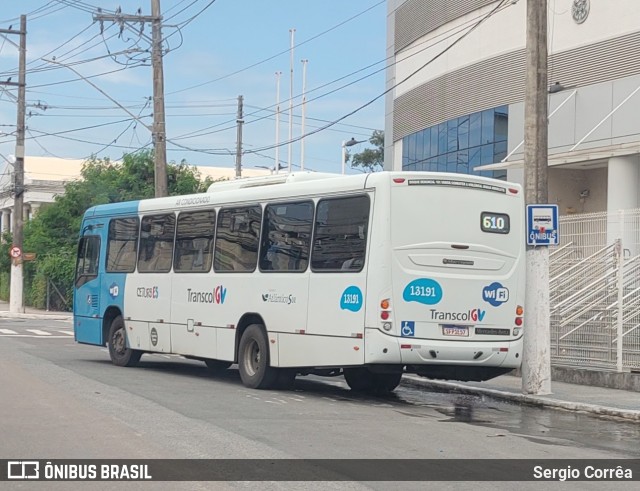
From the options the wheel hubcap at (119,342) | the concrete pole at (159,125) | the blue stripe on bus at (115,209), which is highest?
the concrete pole at (159,125)

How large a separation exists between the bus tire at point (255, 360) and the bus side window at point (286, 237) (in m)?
1.05

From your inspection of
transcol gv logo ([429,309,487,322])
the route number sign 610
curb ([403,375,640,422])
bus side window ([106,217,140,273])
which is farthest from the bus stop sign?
bus side window ([106,217,140,273])

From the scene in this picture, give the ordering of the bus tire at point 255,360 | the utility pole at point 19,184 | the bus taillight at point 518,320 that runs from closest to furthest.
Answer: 1. the bus taillight at point 518,320
2. the bus tire at point 255,360
3. the utility pole at point 19,184

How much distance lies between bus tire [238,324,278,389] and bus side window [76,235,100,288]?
591 cm

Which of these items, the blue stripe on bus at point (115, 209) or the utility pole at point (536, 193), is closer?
the utility pole at point (536, 193)

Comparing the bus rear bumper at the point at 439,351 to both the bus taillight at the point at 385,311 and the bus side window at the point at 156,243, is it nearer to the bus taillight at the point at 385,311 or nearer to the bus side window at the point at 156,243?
the bus taillight at the point at 385,311

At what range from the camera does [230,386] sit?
17.4 m

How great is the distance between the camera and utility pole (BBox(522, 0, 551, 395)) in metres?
17.0

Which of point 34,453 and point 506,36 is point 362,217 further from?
point 506,36

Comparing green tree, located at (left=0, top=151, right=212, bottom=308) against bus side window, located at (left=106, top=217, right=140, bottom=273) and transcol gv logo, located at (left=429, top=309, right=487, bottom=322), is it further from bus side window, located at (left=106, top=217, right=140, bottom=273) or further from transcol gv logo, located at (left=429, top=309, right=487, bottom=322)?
transcol gv logo, located at (left=429, top=309, right=487, bottom=322)

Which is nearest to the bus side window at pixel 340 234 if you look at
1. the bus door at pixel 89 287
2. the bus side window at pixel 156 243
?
the bus side window at pixel 156 243

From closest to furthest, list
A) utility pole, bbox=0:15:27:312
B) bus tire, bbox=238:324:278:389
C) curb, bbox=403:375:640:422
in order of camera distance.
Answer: curb, bbox=403:375:640:422
bus tire, bbox=238:324:278:389
utility pole, bbox=0:15:27:312

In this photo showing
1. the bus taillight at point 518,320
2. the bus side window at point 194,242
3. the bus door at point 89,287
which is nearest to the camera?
the bus taillight at point 518,320

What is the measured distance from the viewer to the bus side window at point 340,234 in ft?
49.1
